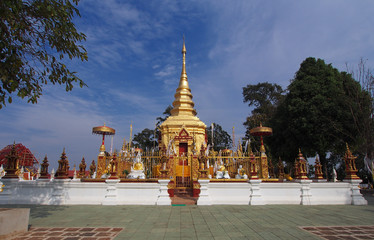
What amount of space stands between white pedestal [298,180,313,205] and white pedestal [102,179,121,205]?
9125mm

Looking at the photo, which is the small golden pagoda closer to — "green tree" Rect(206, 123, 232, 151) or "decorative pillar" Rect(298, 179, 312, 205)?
"decorative pillar" Rect(298, 179, 312, 205)

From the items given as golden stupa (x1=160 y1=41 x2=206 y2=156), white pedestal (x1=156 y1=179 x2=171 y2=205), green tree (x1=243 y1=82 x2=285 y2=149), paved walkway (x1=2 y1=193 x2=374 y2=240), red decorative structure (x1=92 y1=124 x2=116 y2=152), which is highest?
green tree (x1=243 y1=82 x2=285 y2=149)

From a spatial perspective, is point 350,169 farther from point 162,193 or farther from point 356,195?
point 162,193

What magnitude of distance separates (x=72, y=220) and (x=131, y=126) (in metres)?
12.6

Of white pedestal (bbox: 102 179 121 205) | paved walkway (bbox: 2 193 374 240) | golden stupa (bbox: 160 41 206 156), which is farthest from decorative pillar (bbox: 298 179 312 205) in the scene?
white pedestal (bbox: 102 179 121 205)

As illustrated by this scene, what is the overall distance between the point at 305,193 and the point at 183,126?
12.4 m

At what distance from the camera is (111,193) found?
11.0m

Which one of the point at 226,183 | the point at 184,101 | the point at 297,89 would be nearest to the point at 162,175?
the point at 226,183

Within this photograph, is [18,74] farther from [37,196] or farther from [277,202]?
[277,202]

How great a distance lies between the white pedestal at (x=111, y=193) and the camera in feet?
35.6

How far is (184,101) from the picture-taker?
2567cm

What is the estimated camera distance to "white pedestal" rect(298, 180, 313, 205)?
11.2m

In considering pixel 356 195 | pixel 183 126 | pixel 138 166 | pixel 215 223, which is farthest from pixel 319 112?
pixel 215 223

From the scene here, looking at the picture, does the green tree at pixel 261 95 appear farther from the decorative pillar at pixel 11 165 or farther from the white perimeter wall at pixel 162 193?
the decorative pillar at pixel 11 165
